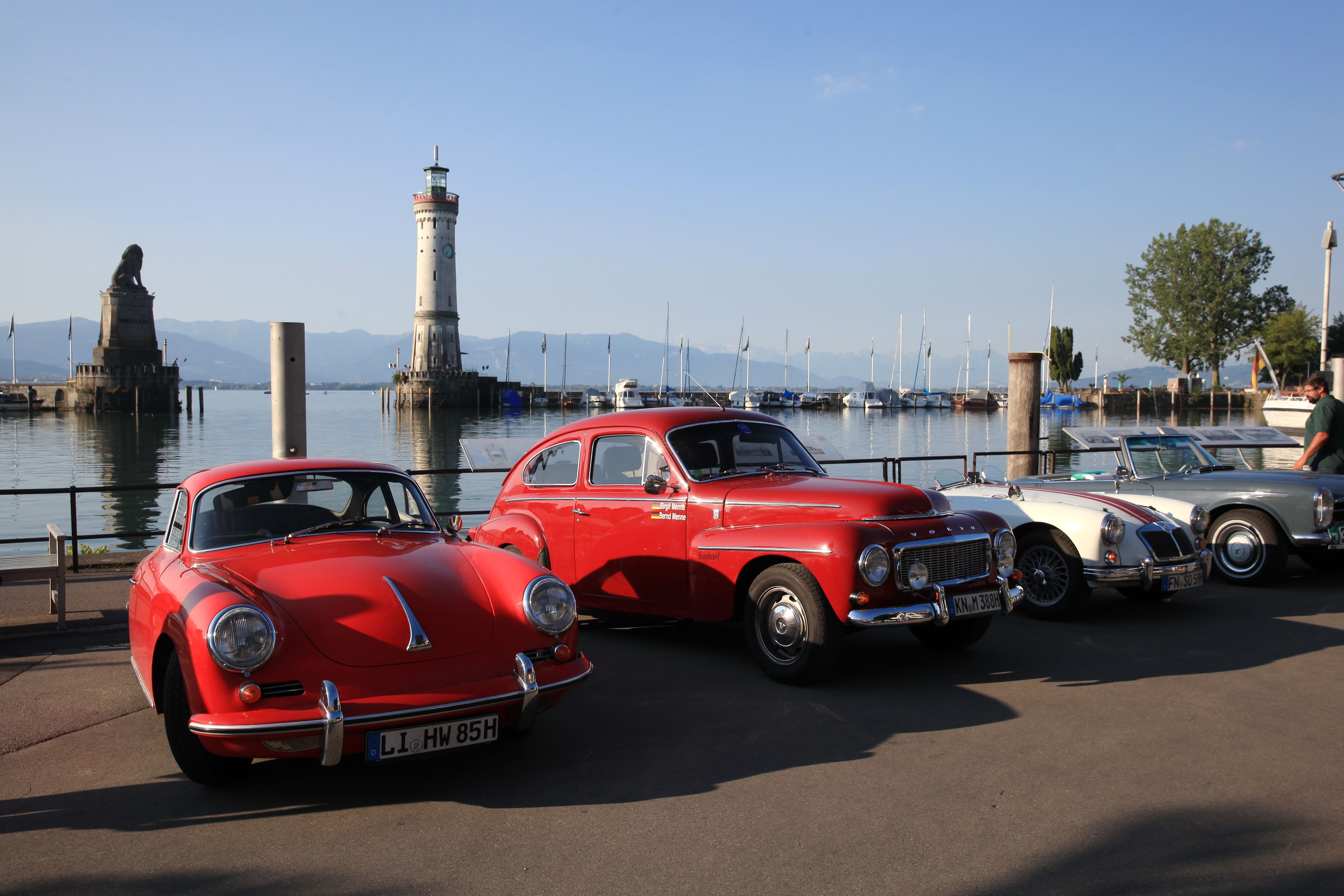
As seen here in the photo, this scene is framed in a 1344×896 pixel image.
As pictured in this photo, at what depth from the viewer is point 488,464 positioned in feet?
38.1

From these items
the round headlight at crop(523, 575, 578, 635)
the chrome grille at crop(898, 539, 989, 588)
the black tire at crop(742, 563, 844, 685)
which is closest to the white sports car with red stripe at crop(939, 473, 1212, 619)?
the chrome grille at crop(898, 539, 989, 588)

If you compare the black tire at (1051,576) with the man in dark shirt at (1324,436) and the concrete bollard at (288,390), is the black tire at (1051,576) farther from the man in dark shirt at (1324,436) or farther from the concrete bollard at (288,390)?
the concrete bollard at (288,390)

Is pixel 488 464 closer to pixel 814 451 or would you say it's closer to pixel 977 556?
pixel 814 451

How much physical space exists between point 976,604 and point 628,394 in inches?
3899

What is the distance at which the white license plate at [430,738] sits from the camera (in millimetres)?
4359

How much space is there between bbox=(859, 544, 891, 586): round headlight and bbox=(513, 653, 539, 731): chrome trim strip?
92.9 inches

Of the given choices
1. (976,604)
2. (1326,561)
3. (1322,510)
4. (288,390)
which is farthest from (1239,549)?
(288,390)

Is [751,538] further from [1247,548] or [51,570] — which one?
[1247,548]

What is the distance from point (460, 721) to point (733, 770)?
1.42 metres

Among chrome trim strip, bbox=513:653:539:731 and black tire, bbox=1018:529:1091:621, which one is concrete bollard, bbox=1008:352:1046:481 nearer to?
black tire, bbox=1018:529:1091:621

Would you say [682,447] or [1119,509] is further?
[1119,509]

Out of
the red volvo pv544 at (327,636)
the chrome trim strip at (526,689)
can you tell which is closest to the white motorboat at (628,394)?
the red volvo pv544 at (327,636)

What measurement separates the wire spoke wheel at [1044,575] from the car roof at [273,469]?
5.76m

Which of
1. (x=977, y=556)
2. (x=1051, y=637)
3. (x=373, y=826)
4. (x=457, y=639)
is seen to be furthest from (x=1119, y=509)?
(x=373, y=826)
